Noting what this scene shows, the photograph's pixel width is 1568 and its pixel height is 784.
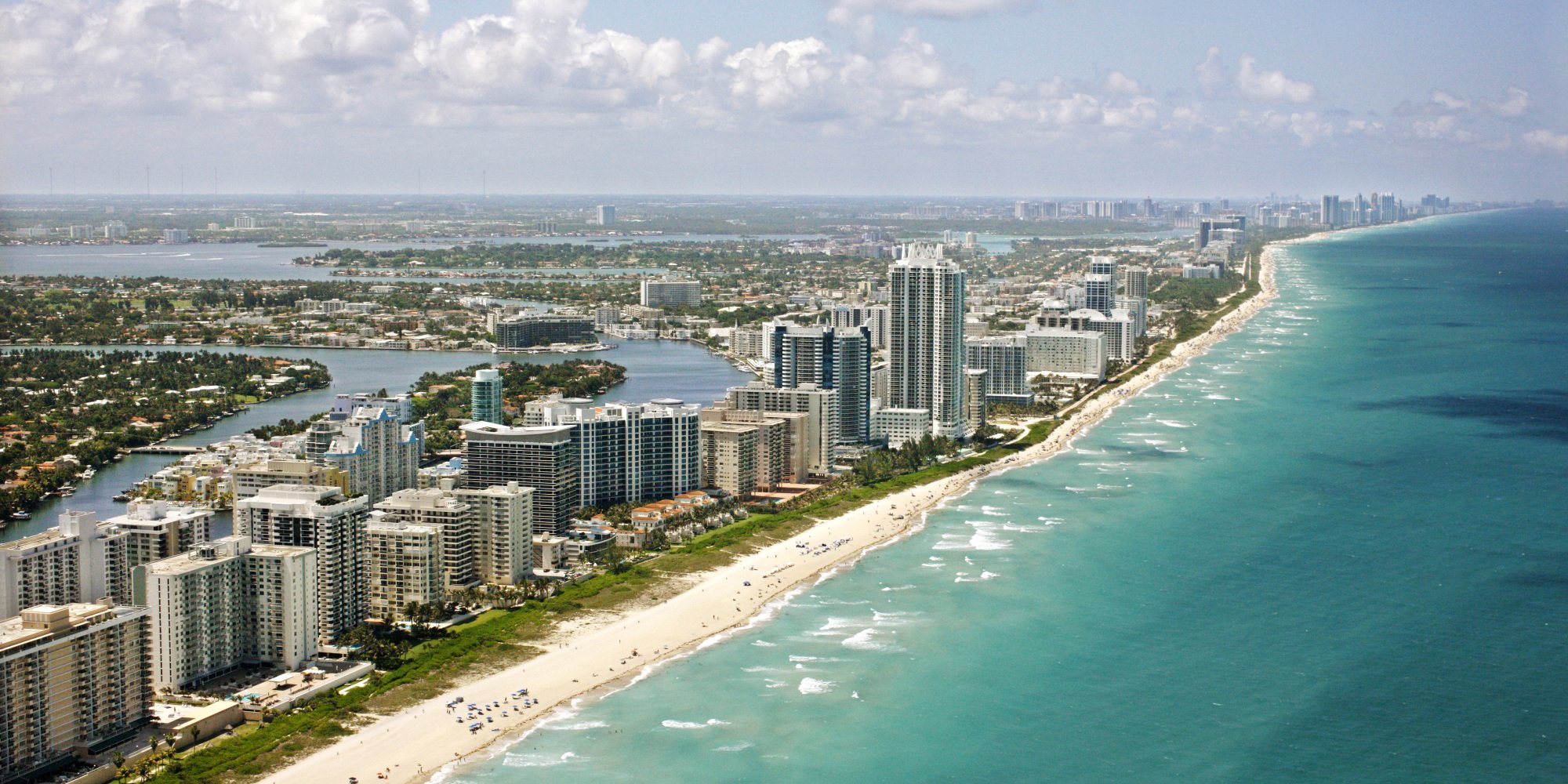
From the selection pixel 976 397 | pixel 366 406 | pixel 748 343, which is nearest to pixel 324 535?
pixel 366 406

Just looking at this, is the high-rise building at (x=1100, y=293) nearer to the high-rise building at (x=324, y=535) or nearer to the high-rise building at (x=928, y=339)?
the high-rise building at (x=928, y=339)

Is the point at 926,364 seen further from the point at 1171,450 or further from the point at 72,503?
the point at 72,503

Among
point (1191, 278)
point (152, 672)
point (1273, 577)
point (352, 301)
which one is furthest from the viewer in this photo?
point (1191, 278)

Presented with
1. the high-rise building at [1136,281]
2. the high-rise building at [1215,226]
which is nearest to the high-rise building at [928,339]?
the high-rise building at [1136,281]

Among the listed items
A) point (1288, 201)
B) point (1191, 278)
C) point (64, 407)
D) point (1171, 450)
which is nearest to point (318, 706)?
point (1171, 450)

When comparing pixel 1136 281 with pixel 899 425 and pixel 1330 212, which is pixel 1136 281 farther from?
pixel 1330 212
